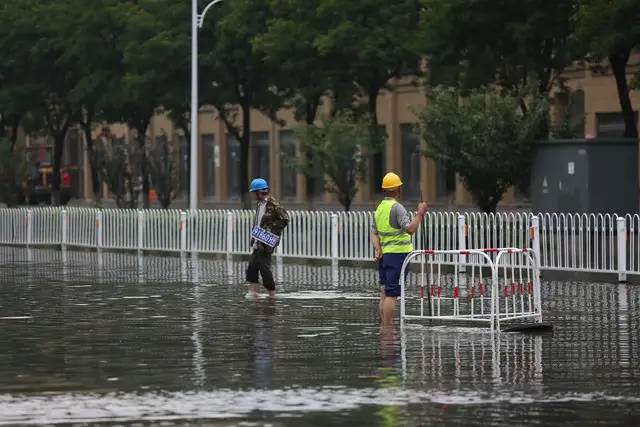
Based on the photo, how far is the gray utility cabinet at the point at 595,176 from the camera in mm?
33344

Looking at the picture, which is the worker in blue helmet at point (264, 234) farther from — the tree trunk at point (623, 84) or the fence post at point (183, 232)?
the fence post at point (183, 232)

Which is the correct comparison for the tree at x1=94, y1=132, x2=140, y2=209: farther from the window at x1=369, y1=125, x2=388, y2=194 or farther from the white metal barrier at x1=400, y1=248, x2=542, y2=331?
the white metal barrier at x1=400, y1=248, x2=542, y2=331

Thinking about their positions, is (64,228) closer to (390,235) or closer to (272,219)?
(272,219)

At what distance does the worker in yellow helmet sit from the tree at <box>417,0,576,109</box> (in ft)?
60.0

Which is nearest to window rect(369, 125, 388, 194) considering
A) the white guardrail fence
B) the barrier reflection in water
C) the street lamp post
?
the street lamp post

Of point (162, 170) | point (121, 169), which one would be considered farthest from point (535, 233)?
point (121, 169)

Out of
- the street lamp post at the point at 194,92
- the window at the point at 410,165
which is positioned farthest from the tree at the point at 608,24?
the window at the point at 410,165

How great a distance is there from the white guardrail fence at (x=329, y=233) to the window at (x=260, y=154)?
28.7m

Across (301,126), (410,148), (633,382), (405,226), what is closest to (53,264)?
(301,126)

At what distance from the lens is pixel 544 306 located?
22.8 m

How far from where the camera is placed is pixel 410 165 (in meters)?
66.9

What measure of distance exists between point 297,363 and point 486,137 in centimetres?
2085

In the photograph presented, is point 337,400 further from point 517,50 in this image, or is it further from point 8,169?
point 8,169

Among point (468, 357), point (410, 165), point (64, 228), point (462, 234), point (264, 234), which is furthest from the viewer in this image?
point (410, 165)
